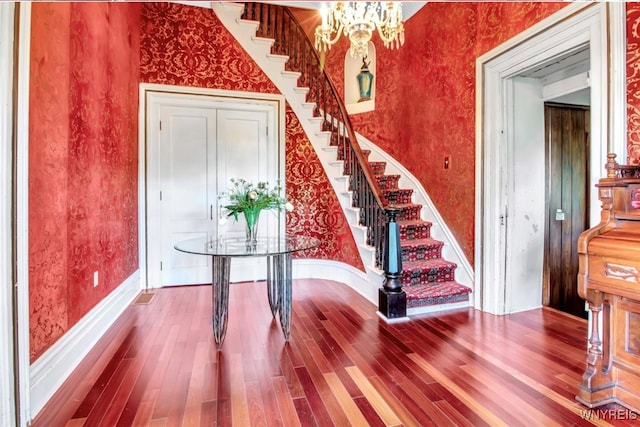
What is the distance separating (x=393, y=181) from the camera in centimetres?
464

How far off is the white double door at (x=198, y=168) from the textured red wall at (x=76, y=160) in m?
0.48

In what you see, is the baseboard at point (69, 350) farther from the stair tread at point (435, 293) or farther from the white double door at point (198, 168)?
the stair tread at point (435, 293)

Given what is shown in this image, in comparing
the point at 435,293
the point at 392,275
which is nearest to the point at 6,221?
the point at 392,275

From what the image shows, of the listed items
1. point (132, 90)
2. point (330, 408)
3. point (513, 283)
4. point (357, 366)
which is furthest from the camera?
point (132, 90)

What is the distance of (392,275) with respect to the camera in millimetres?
2994

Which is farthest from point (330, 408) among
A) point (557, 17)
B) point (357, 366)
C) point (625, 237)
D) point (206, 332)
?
point (557, 17)

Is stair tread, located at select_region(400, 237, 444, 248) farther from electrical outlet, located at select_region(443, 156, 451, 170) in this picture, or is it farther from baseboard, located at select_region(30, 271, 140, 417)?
baseboard, located at select_region(30, 271, 140, 417)

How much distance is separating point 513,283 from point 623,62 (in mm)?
1953

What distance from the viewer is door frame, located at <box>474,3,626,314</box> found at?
2043 millimetres

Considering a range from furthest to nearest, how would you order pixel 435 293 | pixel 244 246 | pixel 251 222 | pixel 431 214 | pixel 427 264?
pixel 431 214, pixel 427 264, pixel 435 293, pixel 251 222, pixel 244 246

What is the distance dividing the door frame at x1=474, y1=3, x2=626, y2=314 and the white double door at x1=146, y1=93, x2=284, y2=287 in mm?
2407

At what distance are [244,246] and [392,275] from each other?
4.51 ft

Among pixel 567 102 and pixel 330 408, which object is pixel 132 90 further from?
pixel 567 102

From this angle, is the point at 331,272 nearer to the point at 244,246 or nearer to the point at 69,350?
the point at 244,246
